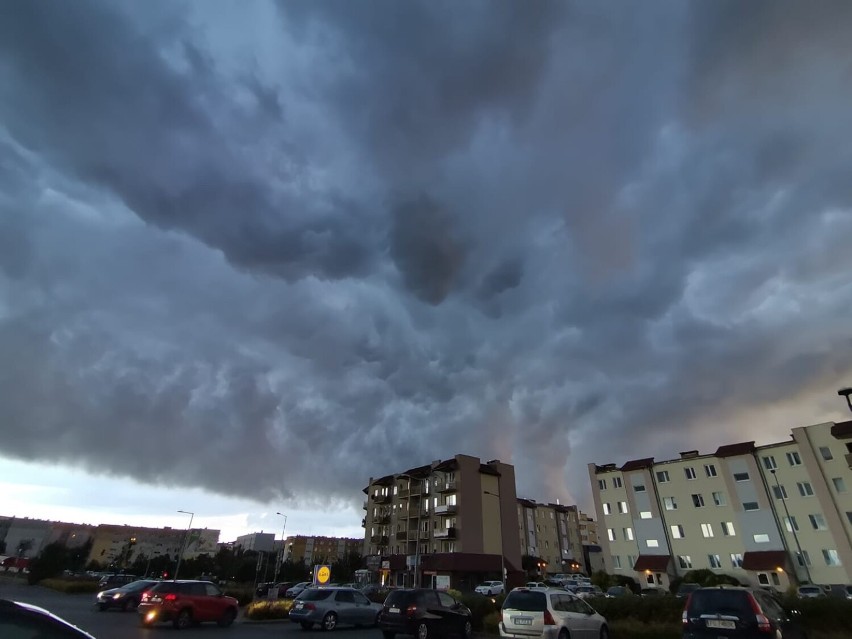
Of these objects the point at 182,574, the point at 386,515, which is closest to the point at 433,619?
the point at 386,515

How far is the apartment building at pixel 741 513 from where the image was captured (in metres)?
50.5

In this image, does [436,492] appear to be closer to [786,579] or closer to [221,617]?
[786,579]

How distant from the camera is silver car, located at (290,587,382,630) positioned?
65.5 ft

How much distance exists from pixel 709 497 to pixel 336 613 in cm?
5582

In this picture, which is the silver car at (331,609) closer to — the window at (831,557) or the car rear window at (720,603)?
the car rear window at (720,603)

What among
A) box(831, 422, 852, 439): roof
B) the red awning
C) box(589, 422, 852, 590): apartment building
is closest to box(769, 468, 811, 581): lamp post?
box(589, 422, 852, 590): apartment building

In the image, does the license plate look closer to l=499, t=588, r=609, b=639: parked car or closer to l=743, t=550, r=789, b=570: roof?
l=499, t=588, r=609, b=639: parked car

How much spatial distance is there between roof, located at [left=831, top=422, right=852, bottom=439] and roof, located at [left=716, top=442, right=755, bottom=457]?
27.7 ft

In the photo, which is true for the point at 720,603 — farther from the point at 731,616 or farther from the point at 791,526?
the point at 791,526

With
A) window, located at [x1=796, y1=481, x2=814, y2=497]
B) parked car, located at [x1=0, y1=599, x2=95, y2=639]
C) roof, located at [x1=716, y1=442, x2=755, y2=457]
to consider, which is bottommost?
parked car, located at [x1=0, y1=599, x2=95, y2=639]

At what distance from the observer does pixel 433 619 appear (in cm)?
1633

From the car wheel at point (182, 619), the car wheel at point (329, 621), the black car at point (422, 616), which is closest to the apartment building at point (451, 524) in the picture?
the car wheel at point (329, 621)

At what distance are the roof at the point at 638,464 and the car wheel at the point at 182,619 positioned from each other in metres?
61.5

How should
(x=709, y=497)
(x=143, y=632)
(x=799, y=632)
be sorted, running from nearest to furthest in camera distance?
(x=799, y=632)
(x=143, y=632)
(x=709, y=497)
